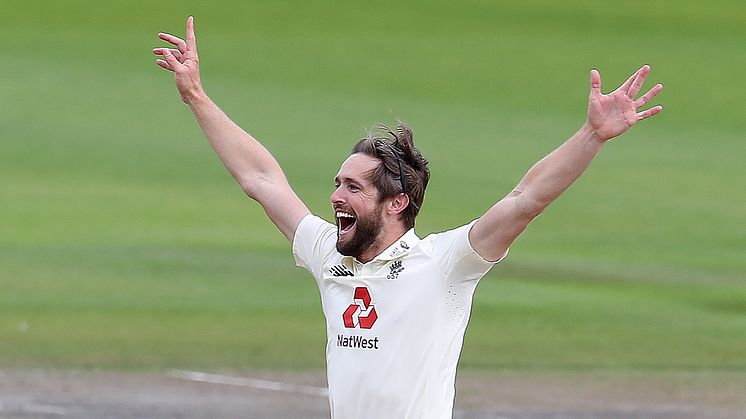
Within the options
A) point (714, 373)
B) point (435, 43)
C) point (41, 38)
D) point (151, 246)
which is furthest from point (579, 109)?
point (714, 373)

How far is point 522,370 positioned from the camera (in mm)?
15492

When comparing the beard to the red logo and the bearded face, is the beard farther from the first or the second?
the red logo

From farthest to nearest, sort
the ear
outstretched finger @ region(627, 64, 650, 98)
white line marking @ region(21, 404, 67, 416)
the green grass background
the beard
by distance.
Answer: the green grass background, white line marking @ region(21, 404, 67, 416), the ear, the beard, outstretched finger @ region(627, 64, 650, 98)

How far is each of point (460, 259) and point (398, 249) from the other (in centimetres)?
33

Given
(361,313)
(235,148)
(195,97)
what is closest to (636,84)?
(361,313)

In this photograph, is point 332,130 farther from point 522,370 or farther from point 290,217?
point 290,217

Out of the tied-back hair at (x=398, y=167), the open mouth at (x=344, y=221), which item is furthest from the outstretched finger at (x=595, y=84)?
the open mouth at (x=344, y=221)

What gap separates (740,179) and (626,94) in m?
25.6

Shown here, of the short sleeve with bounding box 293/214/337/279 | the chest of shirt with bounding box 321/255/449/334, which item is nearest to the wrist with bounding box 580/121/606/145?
the chest of shirt with bounding box 321/255/449/334

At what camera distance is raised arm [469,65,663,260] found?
20.7 feet

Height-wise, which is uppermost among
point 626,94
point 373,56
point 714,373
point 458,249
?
point 373,56

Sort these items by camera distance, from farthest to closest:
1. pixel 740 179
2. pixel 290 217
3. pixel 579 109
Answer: pixel 579 109 → pixel 740 179 → pixel 290 217

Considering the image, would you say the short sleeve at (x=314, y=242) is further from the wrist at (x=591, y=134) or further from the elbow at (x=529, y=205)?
the wrist at (x=591, y=134)

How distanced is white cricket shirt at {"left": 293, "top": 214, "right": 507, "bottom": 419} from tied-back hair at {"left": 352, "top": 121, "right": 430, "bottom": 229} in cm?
21
